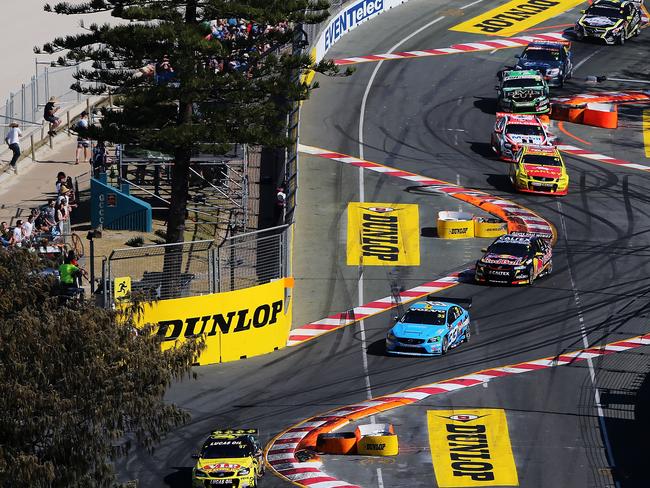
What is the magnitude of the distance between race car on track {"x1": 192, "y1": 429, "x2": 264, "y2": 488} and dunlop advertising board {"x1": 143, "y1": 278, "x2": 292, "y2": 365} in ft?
21.4

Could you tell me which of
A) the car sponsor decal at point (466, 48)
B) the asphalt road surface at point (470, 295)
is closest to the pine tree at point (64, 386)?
the asphalt road surface at point (470, 295)

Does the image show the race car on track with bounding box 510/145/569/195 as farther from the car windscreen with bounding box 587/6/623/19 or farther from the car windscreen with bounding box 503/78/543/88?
the car windscreen with bounding box 587/6/623/19

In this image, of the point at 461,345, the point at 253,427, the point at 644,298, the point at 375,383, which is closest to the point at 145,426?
the point at 253,427

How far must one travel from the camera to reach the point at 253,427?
35281 millimetres

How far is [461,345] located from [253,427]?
795 centimetres

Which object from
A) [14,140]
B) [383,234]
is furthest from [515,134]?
[14,140]

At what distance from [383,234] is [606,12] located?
2373cm

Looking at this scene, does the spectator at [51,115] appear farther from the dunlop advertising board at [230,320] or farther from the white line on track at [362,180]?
the dunlop advertising board at [230,320]

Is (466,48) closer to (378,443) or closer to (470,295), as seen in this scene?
(470,295)

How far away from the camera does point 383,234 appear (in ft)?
159

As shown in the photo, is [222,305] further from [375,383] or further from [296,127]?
[296,127]

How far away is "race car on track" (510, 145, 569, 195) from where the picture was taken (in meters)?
51.6

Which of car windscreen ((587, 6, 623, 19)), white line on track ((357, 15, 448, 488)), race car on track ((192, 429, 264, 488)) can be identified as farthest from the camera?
car windscreen ((587, 6, 623, 19))

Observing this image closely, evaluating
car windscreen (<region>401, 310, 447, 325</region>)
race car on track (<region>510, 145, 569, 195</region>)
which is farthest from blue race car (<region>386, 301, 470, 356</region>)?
race car on track (<region>510, 145, 569, 195</region>)
